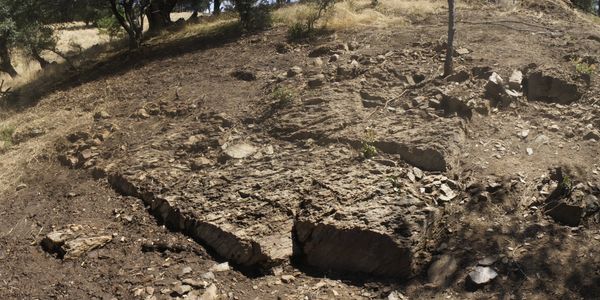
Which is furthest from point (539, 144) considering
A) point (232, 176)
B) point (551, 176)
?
point (232, 176)

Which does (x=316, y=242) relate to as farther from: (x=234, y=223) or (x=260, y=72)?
(x=260, y=72)

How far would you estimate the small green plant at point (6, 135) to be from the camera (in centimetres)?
820

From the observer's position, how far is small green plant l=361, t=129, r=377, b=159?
5785 mm

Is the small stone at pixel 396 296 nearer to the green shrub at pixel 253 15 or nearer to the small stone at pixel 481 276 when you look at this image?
the small stone at pixel 481 276

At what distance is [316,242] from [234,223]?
84 centimetres

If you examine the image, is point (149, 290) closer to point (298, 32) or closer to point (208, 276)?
point (208, 276)

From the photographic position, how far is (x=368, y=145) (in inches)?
231

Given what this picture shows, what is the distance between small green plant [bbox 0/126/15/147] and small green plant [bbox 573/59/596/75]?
8.03 meters

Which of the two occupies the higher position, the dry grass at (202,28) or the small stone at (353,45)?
the small stone at (353,45)

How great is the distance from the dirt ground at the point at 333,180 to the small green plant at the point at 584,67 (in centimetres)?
9

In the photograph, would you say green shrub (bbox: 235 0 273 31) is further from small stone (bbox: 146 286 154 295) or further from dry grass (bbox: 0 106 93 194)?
small stone (bbox: 146 286 154 295)

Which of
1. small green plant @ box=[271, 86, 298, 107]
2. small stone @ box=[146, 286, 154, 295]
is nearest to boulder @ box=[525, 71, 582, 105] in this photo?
small green plant @ box=[271, 86, 298, 107]

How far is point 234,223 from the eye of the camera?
5281mm

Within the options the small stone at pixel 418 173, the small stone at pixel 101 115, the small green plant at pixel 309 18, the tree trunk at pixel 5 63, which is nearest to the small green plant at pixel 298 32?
the small green plant at pixel 309 18
